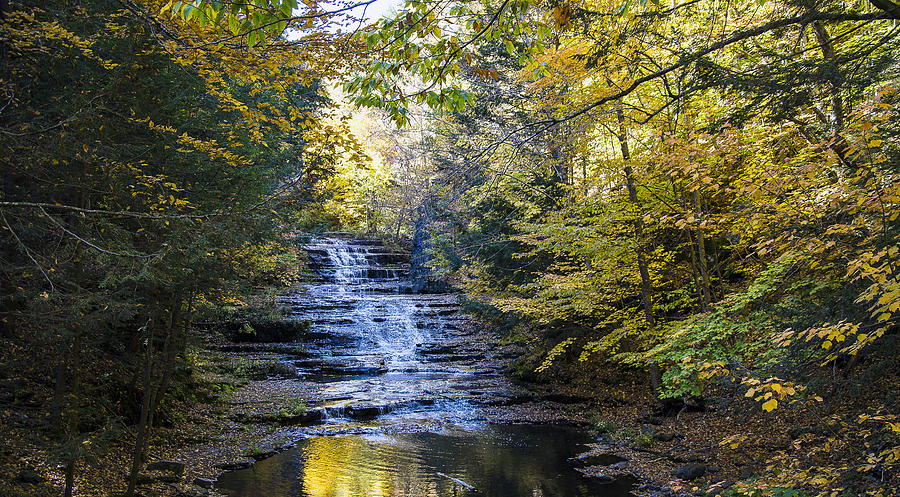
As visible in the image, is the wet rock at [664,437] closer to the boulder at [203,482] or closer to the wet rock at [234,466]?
the wet rock at [234,466]

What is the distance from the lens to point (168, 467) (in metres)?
7.62

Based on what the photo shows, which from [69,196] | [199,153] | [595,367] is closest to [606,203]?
[595,367]

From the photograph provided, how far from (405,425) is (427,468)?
8.76 feet

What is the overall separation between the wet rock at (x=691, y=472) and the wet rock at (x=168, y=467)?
7.22 m

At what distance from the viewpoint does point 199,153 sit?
7672mm

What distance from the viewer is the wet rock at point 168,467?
24.8ft

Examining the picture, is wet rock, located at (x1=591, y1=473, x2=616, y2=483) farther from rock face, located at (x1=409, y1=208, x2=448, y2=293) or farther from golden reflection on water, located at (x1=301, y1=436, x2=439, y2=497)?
rock face, located at (x1=409, y1=208, x2=448, y2=293)

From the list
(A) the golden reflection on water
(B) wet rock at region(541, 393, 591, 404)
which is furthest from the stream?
(B) wet rock at region(541, 393, 591, 404)

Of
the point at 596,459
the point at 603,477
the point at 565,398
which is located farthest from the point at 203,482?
the point at 565,398

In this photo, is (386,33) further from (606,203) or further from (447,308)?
(447,308)

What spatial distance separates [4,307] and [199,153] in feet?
9.77

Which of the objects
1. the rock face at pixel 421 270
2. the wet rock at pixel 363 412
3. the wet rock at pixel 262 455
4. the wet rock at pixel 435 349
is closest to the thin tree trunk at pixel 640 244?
the wet rock at pixel 363 412

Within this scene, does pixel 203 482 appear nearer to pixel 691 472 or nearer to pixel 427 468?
pixel 427 468

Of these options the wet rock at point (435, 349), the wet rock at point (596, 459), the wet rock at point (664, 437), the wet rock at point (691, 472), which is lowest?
the wet rock at point (596, 459)
